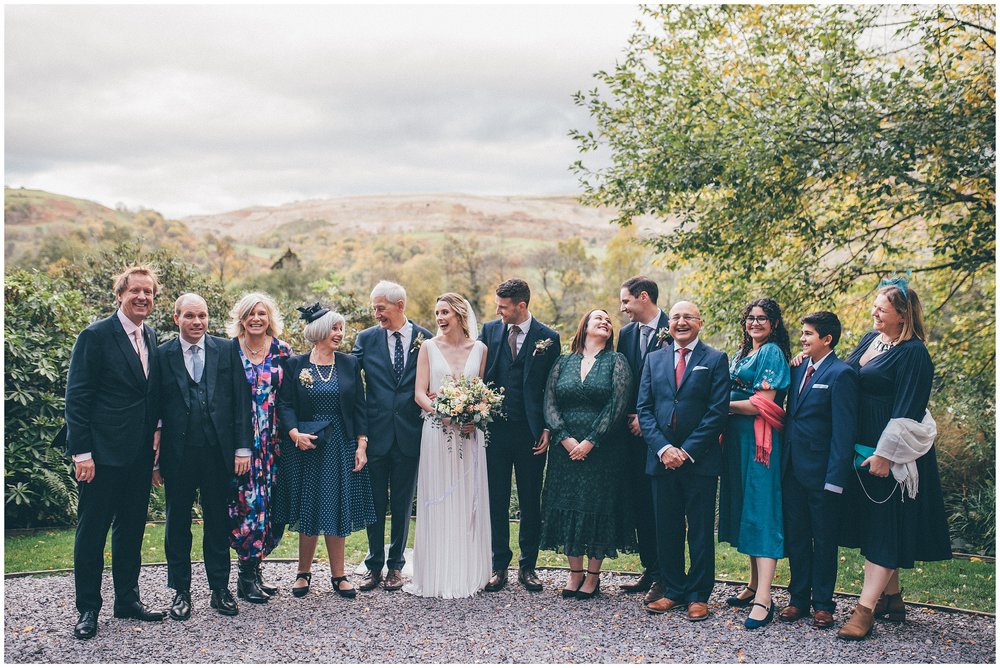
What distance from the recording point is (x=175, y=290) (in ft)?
55.2

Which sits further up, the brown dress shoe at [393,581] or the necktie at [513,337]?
the necktie at [513,337]

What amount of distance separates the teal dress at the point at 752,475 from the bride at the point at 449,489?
6.41ft

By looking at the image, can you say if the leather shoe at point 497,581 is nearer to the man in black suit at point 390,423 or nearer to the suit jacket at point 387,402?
the man in black suit at point 390,423

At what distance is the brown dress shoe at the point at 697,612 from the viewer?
574 centimetres

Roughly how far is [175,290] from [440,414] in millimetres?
12576

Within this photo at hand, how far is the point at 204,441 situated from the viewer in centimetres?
564

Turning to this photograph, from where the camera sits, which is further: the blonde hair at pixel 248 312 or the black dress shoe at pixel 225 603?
the blonde hair at pixel 248 312

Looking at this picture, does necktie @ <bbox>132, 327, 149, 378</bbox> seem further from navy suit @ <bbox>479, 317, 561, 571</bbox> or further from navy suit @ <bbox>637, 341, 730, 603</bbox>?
navy suit @ <bbox>637, 341, 730, 603</bbox>

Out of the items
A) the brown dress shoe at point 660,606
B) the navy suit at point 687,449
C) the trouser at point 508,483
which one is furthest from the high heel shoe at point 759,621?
the trouser at point 508,483

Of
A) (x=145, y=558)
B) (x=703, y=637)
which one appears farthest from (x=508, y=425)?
(x=145, y=558)

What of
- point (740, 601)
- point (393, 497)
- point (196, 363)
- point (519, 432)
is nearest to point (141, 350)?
point (196, 363)

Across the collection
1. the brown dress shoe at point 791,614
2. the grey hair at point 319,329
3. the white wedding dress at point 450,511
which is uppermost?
the grey hair at point 319,329

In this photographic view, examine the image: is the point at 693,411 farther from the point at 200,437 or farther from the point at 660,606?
the point at 200,437

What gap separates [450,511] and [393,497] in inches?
19.5
